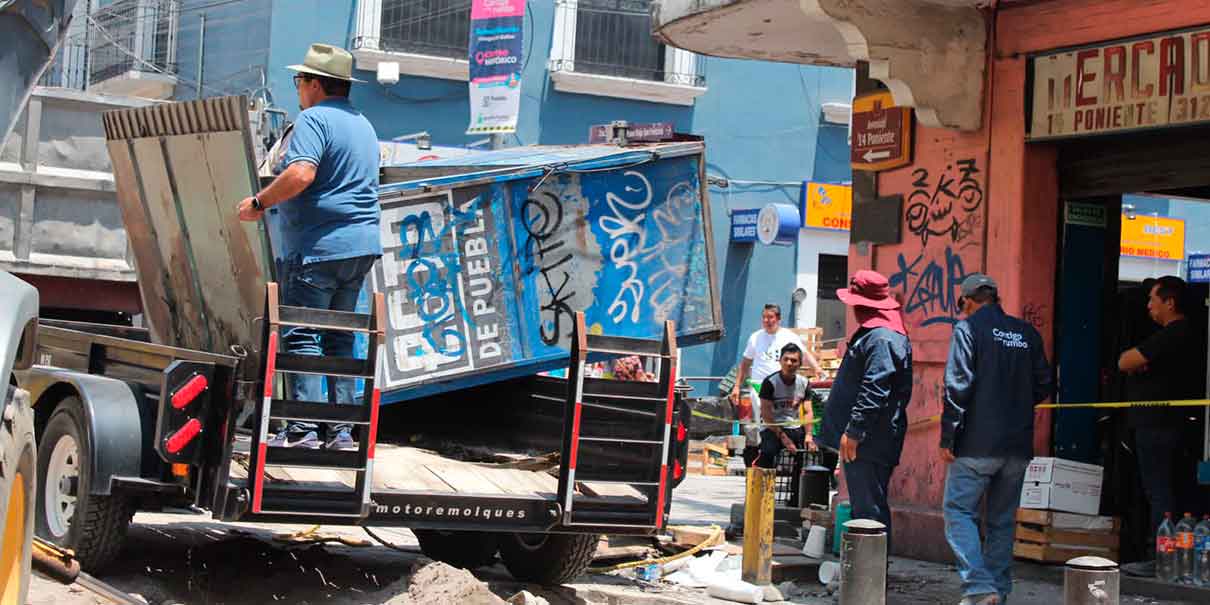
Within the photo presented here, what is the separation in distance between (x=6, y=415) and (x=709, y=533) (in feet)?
19.3

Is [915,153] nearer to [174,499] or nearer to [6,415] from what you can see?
[174,499]

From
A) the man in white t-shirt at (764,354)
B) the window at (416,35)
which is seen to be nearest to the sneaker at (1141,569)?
the man in white t-shirt at (764,354)

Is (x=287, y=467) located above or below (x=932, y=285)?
below

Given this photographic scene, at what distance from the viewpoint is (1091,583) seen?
237 inches

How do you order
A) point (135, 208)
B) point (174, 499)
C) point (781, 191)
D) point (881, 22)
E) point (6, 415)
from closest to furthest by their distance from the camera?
point (6, 415)
point (174, 499)
point (135, 208)
point (881, 22)
point (781, 191)

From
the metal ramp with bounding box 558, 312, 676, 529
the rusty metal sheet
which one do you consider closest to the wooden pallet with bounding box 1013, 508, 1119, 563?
the metal ramp with bounding box 558, 312, 676, 529

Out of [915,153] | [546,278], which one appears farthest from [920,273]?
[546,278]

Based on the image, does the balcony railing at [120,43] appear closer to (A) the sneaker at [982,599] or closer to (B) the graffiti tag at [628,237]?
(B) the graffiti tag at [628,237]

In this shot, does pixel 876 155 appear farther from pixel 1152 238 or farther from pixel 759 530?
pixel 1152 238

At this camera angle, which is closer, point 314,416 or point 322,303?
point 314,416

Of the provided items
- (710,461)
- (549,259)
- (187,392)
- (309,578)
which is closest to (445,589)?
(309,578)

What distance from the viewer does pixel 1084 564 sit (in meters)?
6.09

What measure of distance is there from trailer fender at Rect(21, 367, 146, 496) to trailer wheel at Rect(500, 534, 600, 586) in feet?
7.09

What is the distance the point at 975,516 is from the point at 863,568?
1.58m
